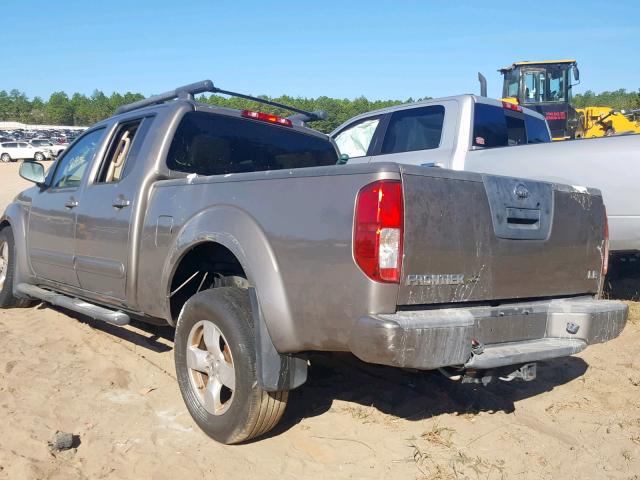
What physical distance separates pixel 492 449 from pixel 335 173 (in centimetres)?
179

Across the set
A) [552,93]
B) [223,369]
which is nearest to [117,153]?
[223,369]

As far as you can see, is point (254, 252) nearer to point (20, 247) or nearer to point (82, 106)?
point (20, 247)

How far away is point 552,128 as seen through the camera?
16.4 m

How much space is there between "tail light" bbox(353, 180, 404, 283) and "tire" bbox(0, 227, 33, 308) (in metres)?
4.35

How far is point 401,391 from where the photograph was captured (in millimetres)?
4160

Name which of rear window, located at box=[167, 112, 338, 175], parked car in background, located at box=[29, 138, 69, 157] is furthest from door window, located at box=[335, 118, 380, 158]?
parked car in background, located at box=[29, 138, 69, 157]

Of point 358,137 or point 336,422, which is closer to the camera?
point 336,422

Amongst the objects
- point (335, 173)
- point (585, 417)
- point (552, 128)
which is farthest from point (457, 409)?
point (552, 128)

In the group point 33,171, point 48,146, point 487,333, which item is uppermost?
point 48,146

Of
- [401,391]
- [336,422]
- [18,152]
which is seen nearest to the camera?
[336,422]

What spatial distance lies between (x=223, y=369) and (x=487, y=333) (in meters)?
1.39

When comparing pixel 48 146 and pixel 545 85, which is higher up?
pixel 545 85

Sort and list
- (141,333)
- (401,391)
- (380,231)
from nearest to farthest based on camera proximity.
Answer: (380,231) → (401,391) → (141,333)

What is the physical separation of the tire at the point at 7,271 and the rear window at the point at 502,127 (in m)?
4.75
